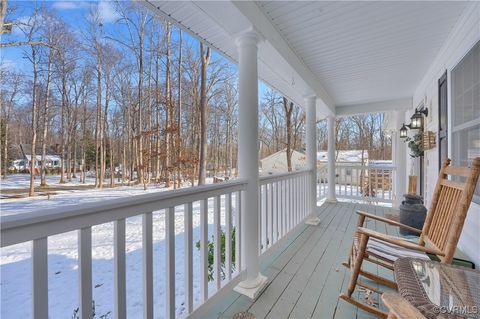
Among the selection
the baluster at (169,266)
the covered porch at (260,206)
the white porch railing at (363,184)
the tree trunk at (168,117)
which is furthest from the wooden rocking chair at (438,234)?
the tree trunk at (168,117)

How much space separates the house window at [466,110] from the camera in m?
2.06

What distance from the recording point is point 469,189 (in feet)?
4.77

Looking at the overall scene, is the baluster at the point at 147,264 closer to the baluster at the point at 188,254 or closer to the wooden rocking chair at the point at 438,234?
the baluster at the point at 188,254

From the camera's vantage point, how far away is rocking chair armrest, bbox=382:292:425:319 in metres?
0.71

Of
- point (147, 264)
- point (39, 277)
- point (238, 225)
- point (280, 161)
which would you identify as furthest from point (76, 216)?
point (280, 161)

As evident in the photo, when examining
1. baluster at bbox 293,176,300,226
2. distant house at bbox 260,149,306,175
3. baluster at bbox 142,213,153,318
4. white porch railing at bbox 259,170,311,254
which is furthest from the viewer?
distant house at bbox 260,149,306,175

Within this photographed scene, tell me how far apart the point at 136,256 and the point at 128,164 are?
17.5 feet

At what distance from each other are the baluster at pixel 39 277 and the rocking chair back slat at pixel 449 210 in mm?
2138

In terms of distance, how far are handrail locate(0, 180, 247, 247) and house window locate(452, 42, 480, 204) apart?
263 cm

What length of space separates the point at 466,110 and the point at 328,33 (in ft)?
5.18

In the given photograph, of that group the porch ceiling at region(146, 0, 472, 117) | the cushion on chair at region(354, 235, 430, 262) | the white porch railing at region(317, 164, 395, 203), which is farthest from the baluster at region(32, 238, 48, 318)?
the white porch railing at region(317, 164, 395, 203)

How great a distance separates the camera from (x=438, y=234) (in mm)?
1718

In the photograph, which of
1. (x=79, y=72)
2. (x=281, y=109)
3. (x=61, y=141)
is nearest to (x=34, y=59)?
(x=79, y=72)

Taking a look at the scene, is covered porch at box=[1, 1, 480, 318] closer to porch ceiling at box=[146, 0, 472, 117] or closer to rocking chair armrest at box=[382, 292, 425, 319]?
porch ceiling at box=[146, 0, 472, 117]
